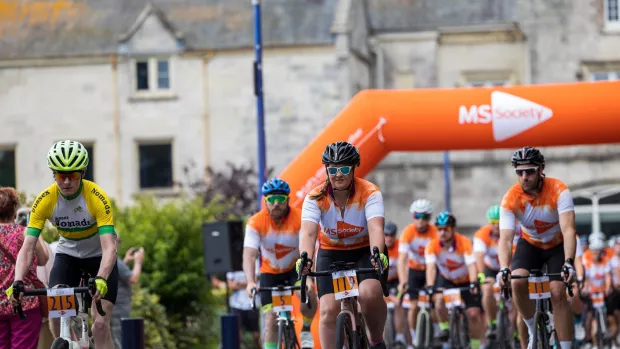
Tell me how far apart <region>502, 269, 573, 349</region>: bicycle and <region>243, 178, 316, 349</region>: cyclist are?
276 centimetres

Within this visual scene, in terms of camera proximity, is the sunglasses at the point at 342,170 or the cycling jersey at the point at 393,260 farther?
the cycling jersey at the point at 393,260

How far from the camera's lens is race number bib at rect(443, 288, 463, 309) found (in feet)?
66.1

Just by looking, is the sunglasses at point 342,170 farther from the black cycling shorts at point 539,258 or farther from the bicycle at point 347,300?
the black cycling shorts at point 539,258

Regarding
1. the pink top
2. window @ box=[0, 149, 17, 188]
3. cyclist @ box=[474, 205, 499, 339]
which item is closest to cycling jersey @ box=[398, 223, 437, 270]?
cyclist @ box=[474, 205, 499, 339]

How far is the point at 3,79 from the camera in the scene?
48594 millimetres

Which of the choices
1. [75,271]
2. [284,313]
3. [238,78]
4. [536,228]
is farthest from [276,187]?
[238,78]

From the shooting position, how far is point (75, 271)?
12164mm

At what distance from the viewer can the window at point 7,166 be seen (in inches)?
1948

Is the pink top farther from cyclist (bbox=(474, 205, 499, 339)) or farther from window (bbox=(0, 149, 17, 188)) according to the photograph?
window (bbox=(0, 149, 17, 188))

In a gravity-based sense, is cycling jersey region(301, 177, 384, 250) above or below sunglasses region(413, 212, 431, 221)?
below

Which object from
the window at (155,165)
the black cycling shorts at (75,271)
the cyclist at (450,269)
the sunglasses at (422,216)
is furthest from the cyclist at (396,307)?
the window at (155,165)

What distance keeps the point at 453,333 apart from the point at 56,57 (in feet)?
101

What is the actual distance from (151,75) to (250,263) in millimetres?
34316

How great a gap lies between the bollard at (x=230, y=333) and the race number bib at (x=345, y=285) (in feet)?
19.1
